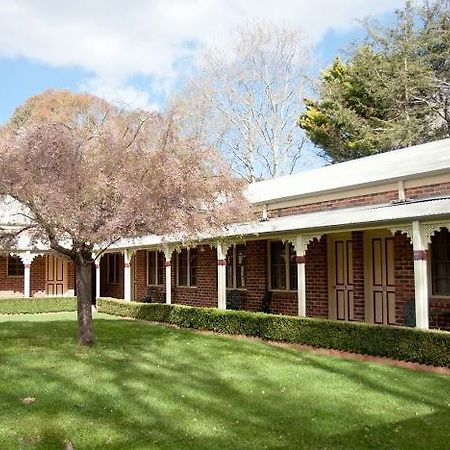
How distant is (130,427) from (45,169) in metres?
5.73

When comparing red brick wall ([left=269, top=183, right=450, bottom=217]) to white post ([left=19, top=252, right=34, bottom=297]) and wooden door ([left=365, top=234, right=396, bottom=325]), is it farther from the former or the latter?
white post ([left=19, top=252, right=34, bottom=297])

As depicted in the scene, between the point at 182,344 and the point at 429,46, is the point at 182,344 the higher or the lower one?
the lower one

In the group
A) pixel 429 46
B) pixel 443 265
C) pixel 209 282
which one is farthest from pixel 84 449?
pixel 429 46

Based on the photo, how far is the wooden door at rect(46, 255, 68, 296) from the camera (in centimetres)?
2888

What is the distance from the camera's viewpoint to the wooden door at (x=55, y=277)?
94.7 feet

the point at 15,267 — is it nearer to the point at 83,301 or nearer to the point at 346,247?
the point at 83,301

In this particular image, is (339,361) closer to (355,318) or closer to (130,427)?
(355,318)

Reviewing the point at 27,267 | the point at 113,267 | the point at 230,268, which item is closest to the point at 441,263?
the point at 230,268

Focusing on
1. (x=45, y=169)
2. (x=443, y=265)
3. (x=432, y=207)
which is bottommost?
(x=443, y=265)

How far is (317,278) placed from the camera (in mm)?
16625

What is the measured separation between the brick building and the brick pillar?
0.02m

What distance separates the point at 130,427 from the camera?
707 centimetres

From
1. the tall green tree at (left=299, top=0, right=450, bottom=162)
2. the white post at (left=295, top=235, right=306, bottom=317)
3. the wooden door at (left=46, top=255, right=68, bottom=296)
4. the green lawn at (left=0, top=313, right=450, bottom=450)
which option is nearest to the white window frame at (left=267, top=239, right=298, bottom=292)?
the white post at (left=295, top=235, right=306, bottom=317)

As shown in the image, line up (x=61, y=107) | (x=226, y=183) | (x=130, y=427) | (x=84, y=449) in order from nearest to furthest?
1. (x=84, y=449)
2. (x=130, y=427)
3. (x=226, y=183)
4. (x=61, y=107)
